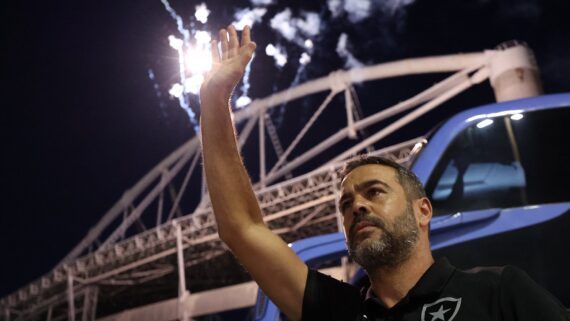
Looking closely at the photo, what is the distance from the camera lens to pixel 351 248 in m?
2.38

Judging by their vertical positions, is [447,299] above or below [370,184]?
below

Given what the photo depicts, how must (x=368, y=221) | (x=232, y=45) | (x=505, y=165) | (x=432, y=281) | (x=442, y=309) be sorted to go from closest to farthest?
1. (x=442, y=309)
2. (x=432, y=281)
3. (x=368, y=221)
4. (x=232, y=45)
5. (x=505, y=165)

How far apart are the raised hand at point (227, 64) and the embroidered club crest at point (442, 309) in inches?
48.7

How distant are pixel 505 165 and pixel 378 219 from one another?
3.33 m

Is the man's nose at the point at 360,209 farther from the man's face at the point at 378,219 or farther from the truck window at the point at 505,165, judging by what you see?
the truck window at the point at 505,165

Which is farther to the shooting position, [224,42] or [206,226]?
[206,226]

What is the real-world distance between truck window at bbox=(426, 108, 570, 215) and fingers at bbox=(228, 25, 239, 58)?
2966mm

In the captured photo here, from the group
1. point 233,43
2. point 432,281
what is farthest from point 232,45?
point 432,281

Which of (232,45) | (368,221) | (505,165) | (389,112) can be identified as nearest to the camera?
(368,221)

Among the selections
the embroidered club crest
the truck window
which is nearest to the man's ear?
the embroidered club crest

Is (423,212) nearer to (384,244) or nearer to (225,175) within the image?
(384,244)

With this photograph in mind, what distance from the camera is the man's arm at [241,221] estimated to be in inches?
93.2

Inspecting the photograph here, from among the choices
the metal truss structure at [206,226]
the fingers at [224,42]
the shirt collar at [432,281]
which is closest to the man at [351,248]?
the shirt collar at [432,281]

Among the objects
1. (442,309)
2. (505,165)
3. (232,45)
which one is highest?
(505,165)
